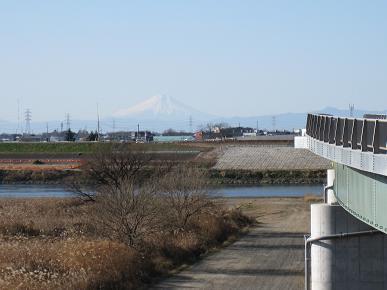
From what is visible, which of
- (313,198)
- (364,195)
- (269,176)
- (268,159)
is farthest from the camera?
(268,159)

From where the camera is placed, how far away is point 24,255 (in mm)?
31000

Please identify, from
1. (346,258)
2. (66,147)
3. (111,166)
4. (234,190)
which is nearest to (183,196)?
(346,258)

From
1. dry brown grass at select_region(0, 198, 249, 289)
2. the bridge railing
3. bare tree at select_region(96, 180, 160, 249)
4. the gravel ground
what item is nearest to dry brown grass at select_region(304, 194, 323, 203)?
dry brown grass at select_region(0, 198, 249, 289)

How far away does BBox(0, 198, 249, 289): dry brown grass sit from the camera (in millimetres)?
27562

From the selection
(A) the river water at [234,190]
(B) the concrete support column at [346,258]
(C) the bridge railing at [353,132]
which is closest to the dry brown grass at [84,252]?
(B) the concrete support column at [346,258]

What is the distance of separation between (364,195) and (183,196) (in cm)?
2596

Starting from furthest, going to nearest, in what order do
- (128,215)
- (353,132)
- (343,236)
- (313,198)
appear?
(313,198)
(128,215)
(343,236)
(353,132)

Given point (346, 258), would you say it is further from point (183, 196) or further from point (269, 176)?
point (269, 176)

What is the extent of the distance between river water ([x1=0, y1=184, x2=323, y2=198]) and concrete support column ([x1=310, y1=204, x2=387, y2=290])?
50.0 meters

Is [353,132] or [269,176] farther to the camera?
[269,176]

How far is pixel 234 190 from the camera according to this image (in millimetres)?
88188

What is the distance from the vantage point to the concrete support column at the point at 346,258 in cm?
2589

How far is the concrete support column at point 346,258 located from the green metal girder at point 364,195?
820 mm

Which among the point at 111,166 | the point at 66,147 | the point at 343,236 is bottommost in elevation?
the point at 343,236
